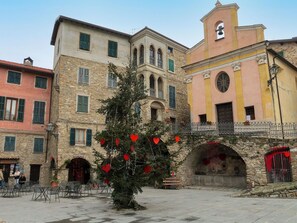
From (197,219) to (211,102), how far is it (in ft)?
44.7

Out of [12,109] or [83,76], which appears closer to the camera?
[12,109]

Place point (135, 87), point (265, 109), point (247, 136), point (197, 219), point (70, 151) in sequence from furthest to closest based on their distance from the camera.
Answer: point (70, 151) < point (265, 109) < point (247, 136) < point (135, 87) < point (197, 219)

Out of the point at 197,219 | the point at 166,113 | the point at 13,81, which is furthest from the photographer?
the point at 166,113

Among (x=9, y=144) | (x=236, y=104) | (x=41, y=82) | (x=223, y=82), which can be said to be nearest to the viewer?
(x=236, y=104)

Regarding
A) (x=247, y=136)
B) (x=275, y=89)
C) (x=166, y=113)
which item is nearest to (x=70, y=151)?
(x=166, y=113)

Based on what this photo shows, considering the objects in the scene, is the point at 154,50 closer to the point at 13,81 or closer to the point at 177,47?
the point at 177,47

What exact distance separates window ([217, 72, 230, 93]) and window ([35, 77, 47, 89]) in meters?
14.9

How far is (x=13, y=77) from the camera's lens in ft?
68.8

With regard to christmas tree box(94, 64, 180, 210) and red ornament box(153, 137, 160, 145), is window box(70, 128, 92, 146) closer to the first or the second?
christmas tree box(94, 64, 180, 210)

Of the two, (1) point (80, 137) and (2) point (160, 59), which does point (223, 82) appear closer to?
(2) point (160, 59)

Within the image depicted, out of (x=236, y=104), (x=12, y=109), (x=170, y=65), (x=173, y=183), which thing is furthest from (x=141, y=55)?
(x=173, y=183)

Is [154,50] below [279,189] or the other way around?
the other way around

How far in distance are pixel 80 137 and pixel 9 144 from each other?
549 centimetres

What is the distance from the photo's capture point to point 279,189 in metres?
11.4
